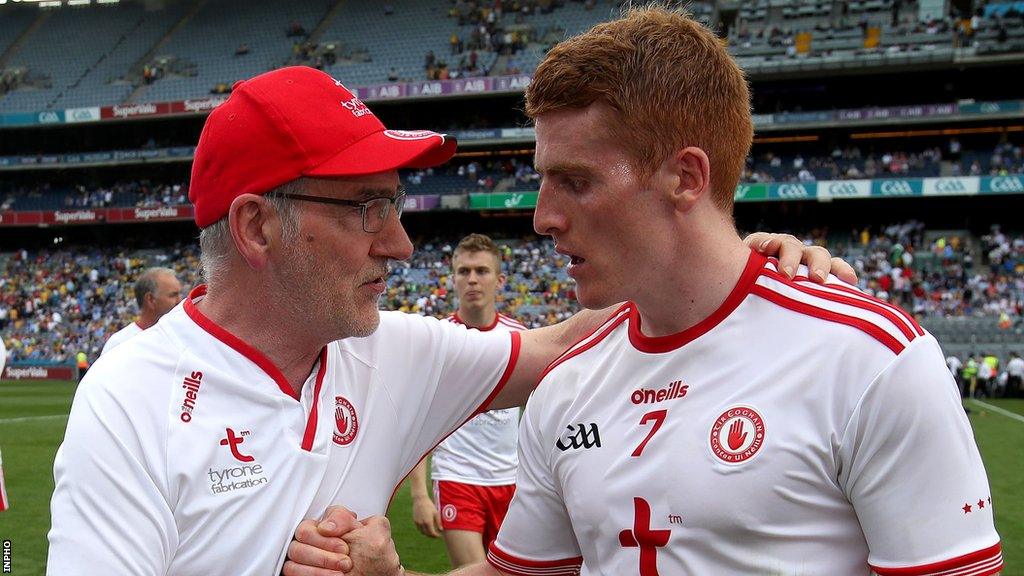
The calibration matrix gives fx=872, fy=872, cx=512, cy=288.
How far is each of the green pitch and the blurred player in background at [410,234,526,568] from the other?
1.54m

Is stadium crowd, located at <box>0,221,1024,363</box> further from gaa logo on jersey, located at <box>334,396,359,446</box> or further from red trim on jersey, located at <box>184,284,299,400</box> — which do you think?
red trim on jersey, located at <box>184,284,299,400</box>

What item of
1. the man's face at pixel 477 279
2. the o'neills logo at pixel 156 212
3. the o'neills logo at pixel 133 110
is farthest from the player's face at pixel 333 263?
the o'neills logo at pixel 133 110

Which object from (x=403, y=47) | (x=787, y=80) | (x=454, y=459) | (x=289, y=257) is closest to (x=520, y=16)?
(x=403, y=47)

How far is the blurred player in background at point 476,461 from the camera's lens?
648 centimetres

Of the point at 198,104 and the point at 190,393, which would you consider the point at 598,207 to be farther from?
the point at 198,104

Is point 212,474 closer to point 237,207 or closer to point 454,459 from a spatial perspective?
point 237,207

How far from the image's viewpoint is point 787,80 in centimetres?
3531

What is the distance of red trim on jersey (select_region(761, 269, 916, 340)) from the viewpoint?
1896 millimetres

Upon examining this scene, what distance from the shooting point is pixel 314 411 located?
7.65 ft

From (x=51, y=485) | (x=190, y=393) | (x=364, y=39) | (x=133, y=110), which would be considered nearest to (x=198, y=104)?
(x=133, y=110)

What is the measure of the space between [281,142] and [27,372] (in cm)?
3301

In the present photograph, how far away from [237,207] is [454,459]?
4.67 m

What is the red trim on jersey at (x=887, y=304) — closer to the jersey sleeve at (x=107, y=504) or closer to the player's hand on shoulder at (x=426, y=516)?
the jersey sleeve at (x=107, y=504)

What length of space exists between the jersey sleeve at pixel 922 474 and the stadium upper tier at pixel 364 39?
33.8m
